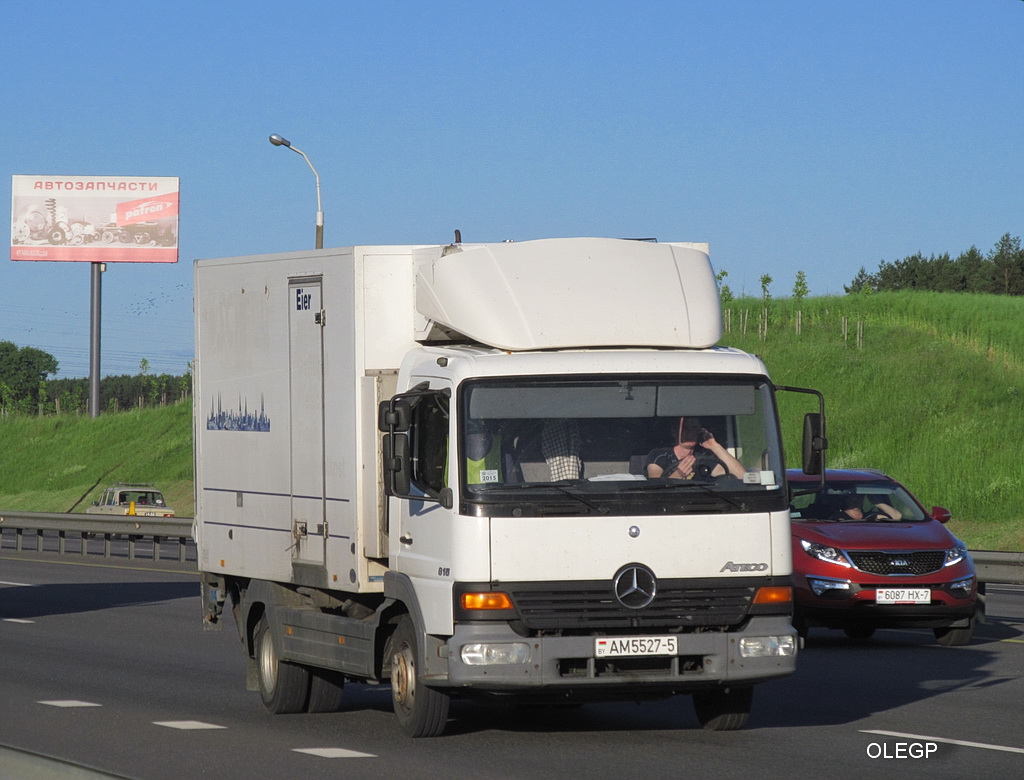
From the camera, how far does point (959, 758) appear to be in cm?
940

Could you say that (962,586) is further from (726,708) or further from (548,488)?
(548,488)

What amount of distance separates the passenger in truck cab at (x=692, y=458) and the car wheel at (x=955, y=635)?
22.9 feet

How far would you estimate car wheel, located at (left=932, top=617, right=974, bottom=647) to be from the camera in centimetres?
1609

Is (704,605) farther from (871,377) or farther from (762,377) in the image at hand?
(871,377)

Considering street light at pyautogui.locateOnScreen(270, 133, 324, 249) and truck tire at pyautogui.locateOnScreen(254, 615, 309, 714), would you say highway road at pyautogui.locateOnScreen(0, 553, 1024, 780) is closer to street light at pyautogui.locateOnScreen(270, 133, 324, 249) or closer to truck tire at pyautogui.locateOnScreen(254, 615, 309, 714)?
truck tire at pyautogui.locateOnScreen(254, 615, 309, 714)

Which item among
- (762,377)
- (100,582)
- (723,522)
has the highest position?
(762,377)

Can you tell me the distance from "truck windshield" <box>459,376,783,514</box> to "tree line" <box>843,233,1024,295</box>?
104184mm

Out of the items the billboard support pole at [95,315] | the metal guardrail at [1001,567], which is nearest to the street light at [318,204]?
the metal guardrail at [1001,567]

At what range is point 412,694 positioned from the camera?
33.3 ft

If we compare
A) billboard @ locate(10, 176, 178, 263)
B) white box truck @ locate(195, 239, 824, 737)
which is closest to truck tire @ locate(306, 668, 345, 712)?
white box truck @ locate(195, 239, 824, 737)

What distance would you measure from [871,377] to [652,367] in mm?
51054

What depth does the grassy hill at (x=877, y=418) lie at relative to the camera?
4450 cm

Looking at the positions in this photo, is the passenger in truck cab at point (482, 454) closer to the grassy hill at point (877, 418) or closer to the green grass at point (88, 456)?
the grassy hill at point (877, 418)

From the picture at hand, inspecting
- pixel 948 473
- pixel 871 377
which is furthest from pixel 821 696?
pixel 871 377
